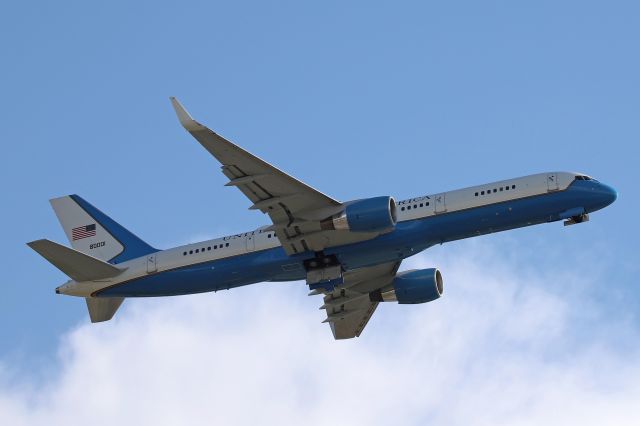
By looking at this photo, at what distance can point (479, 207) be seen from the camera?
219 ft

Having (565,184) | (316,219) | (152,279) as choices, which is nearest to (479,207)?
(565,184)

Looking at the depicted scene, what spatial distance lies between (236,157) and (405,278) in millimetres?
19840

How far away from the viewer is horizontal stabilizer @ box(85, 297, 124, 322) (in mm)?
73562

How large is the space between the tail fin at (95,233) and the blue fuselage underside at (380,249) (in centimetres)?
325

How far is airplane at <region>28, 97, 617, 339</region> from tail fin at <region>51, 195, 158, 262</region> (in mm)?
97

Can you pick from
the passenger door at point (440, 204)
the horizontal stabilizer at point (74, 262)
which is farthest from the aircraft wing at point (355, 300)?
the horizontal stabilizer at point (74, 262)

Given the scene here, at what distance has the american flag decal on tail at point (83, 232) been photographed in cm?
7669

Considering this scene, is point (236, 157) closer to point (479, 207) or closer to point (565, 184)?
point (479, 207)

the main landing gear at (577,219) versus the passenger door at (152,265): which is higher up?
the passenger door at (152,265)

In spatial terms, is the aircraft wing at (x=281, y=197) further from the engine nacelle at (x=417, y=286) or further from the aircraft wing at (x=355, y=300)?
the engine nacelle at (x=417, y=286)

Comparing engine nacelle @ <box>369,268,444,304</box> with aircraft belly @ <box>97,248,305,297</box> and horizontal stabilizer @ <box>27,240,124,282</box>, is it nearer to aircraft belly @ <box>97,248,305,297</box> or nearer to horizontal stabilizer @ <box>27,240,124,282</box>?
aircraft belly @ <box>97,248,305,297</box>

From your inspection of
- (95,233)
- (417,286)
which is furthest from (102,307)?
(417,286)

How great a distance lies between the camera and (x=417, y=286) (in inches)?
3017

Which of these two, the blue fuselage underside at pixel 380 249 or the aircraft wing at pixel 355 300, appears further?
the aircraft wing at pixel 355 300
